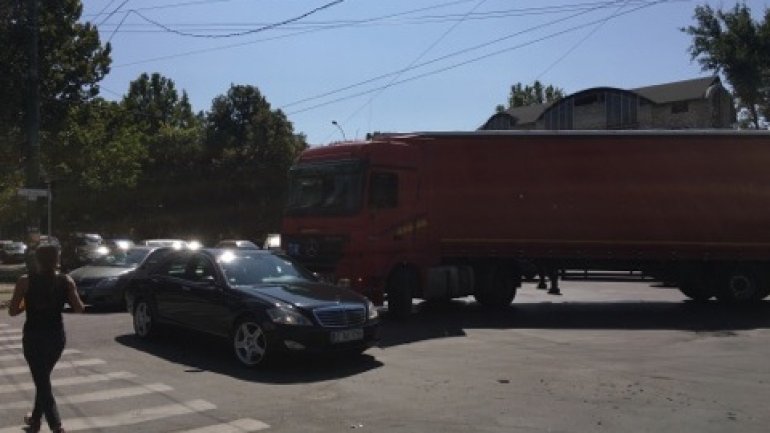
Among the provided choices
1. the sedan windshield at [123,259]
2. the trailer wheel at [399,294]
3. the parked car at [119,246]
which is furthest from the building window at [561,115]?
the trailer wheel at [399,294]

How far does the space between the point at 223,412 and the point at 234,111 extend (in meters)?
54.9

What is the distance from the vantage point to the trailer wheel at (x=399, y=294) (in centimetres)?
1406

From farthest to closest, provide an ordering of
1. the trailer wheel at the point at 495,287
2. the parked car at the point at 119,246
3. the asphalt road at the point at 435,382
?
the parked car at the point at 119,246 → the trailer wheel at the point at 495,287 → the asphalt road at the point at 435,382

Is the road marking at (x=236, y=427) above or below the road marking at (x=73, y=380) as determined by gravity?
below

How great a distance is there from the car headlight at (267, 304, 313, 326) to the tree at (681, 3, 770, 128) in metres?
42.2

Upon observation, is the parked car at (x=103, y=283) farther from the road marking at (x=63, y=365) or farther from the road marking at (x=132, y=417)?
the road marking at (x=132, y=417)

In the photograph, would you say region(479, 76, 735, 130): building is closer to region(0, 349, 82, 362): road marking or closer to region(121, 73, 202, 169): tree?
region(121, 73, 202, 169): tree

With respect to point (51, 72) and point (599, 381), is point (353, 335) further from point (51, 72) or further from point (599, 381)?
→ point (51, 72)

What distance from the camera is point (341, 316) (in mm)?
9391

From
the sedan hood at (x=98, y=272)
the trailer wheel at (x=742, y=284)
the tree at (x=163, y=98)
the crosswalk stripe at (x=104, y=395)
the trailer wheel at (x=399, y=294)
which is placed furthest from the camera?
the tree at (x=163, y=98)

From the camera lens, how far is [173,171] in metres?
56.9

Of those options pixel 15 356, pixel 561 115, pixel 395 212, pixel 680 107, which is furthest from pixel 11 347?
pixel 561 115

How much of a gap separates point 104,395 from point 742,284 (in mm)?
13861

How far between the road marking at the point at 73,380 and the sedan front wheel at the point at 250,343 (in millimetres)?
1282
